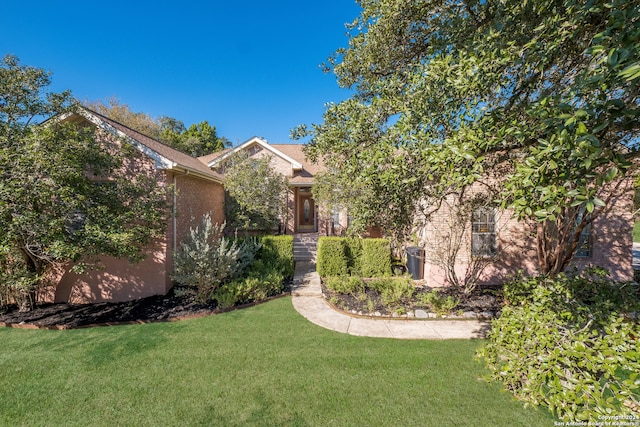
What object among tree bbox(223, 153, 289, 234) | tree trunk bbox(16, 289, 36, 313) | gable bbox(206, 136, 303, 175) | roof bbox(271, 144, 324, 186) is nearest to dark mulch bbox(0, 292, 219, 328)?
tree trunk bbox(16, 289, 36, 313)

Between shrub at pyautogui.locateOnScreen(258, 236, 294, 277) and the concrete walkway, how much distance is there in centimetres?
303

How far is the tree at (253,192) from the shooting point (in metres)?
12.1

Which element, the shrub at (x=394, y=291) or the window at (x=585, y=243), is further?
the window at (x=585, y=243)

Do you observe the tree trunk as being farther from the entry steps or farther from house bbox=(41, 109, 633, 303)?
the entry steps

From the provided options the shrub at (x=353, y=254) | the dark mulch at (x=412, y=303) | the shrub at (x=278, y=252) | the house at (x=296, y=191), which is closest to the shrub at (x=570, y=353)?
the dark mulch at (x=412, y=303)

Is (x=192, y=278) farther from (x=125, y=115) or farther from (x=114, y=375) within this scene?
(x=125, y=115)

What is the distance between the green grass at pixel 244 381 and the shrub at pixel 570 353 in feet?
2.20

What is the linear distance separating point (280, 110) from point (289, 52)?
4205 mm

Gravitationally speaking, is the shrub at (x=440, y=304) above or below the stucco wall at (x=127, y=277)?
below

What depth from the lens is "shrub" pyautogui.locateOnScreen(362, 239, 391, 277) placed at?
32.7ft

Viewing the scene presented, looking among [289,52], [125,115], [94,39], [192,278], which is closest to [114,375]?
[192,278]

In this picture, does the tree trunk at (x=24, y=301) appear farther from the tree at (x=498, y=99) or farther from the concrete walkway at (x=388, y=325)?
the tree at (x=498, y=99)

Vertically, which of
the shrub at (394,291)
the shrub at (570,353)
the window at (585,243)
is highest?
the window at (585,243)

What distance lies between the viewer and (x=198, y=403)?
11.4 ft
